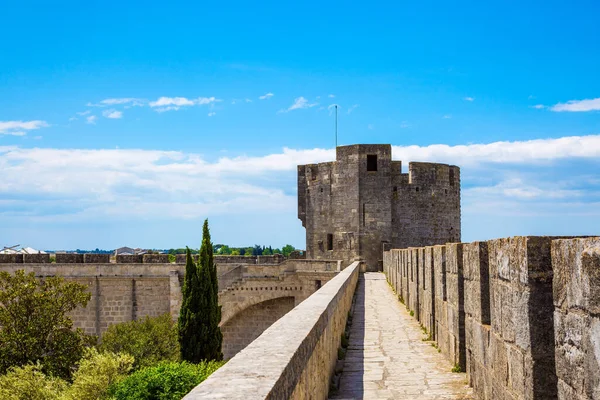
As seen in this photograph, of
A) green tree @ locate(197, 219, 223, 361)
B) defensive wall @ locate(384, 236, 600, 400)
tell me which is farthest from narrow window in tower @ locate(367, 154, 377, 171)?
defensive wall @ locate(384, 236, 600, 400)

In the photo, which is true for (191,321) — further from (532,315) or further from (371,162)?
(532,315)

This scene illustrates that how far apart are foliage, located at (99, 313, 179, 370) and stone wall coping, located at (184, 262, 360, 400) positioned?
19941mm

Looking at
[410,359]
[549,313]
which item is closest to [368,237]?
[410,359]

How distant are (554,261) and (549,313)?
0.46 meters

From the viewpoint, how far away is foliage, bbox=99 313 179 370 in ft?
77.8

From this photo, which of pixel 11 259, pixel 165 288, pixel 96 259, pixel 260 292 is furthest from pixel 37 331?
pixel 11 259

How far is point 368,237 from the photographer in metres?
31.6

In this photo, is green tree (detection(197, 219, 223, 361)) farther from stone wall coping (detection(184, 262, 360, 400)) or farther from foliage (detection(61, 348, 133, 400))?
stone wall coping (detection(184, 262, 360, 400))

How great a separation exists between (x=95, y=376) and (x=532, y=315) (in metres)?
16.6

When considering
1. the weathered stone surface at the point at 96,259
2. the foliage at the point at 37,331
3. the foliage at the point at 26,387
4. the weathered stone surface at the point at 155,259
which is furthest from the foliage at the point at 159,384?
the weathered stone surface at the point at 96,259

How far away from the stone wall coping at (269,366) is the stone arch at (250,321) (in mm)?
23970

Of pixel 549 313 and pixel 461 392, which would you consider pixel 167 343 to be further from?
pixel 549 313

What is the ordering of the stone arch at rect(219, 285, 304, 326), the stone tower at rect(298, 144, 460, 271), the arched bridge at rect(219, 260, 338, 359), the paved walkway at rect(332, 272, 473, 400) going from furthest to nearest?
the stone tower at rect(298, 144, 460, 271), the stone arch at rect(219, 285, 304, 326), the arched bridge at rect(219, 260, 338, 359), the paved walkway at rect(332, 272, 473, 400)

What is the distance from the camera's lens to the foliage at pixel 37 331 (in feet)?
65.9
